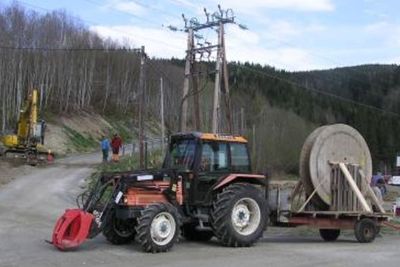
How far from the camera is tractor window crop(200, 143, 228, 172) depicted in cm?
1559

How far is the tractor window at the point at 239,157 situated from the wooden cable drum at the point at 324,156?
271 cm

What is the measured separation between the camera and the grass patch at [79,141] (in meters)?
60.9

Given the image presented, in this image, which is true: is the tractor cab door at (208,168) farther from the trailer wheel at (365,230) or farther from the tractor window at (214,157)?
the trailer wheel at (365,230)

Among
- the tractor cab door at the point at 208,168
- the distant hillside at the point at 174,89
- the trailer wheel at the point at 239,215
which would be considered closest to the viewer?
the trailer wheel at the point at 239,215

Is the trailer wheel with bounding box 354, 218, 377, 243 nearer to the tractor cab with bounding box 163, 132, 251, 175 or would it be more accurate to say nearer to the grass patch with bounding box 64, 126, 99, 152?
the tractor cab with bounding box 163, 132, 251, 175

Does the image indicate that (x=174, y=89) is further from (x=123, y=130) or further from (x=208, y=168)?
(x=208, y=168)

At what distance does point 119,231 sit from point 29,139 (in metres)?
27.1

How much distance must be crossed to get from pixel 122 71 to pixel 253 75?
43.9m

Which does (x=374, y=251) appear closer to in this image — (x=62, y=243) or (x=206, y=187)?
(x=206, y=187)

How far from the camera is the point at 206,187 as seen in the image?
1555 cm

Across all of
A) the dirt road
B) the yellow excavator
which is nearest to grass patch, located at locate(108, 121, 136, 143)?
the yellow excavator

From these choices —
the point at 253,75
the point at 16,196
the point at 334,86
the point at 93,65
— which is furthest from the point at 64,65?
the point at 334,86

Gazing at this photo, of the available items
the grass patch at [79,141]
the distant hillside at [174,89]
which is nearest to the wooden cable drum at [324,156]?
the distant hillside at [174,89]

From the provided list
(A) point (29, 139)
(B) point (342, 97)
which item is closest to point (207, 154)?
(A) point (29, 139)
